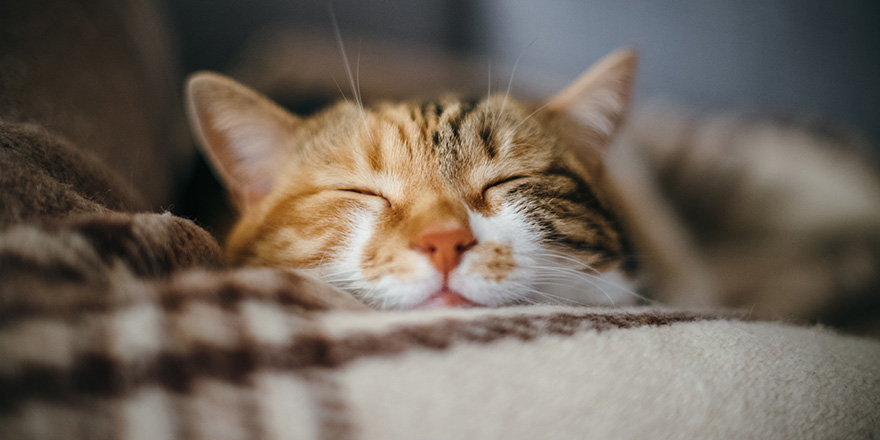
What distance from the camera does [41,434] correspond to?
0.29 m

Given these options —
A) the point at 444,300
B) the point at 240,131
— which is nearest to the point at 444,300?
the point at 444,300

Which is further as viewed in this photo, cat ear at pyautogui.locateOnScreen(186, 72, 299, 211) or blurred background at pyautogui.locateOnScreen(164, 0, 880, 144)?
blurred background at pyautogui.locateOnScreen(164, 0, 880, 144)

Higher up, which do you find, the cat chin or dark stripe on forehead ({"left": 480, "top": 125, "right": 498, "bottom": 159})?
dark stripe on forehead ({"left": 480, "top": 125, "right": 498, "bottom": 159})

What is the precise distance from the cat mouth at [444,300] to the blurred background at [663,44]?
1206mm

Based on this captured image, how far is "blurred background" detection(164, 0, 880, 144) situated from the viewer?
1663 mm

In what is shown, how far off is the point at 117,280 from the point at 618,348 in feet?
1.53

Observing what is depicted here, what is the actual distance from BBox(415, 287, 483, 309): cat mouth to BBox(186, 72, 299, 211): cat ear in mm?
451

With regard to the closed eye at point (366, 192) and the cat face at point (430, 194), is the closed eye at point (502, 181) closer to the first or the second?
the cat face at point (430, 194)

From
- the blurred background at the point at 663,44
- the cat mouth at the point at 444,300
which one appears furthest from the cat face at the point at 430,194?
the blurred background at the point at 663,44

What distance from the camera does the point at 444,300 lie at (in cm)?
60

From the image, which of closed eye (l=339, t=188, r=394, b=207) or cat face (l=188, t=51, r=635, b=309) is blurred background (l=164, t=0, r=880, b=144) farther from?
closed eye (l=339, t=188, r=394, b=207)

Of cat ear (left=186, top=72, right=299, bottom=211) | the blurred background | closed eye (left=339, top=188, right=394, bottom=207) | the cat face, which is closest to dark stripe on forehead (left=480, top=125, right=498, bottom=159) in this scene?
the cat face

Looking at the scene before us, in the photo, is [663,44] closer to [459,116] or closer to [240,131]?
[459,116]

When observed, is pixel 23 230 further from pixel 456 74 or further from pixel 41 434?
pixel 456 74
